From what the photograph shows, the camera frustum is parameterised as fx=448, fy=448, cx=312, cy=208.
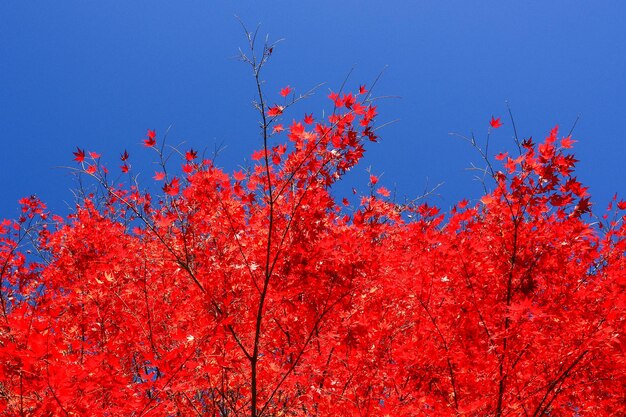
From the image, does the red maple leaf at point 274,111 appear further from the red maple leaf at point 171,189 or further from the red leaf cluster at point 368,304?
the red maple leaf at point 171,189

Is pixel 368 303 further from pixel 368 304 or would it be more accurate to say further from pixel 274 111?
pixel 274 111

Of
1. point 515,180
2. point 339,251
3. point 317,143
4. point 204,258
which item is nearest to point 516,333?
point 515,180

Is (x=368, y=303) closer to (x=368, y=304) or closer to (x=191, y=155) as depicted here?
(x=368, y=304)

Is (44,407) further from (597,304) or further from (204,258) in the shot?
(597,304)

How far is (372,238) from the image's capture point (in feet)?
24.5

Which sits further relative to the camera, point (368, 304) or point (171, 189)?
point (368, 304)

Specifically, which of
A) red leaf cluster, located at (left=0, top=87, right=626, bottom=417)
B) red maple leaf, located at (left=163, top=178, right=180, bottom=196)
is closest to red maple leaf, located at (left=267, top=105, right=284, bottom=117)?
red leaf cluster, located at (left=0, top=87, right=626, bottom=417)

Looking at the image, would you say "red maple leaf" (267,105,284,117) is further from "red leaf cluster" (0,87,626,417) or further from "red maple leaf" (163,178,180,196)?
"red maple leaf" (163,178,180,196)

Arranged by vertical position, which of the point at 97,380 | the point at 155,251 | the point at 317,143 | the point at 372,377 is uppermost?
the point at 155,251

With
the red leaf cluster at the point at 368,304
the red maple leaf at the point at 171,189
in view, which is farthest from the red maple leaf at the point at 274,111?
the red maple leaf at the point at 171,189

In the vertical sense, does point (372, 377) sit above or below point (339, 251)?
below

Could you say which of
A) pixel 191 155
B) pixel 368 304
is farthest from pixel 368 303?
pixel 191 155

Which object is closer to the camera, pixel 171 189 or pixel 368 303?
pixel 171 189

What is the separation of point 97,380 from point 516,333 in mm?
4600
